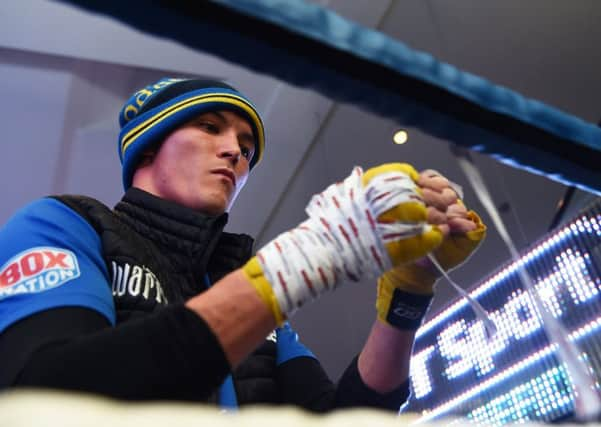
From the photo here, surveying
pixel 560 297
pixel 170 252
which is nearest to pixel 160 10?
pixel 170 252

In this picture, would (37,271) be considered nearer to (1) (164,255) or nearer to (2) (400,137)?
(1) (164,255)

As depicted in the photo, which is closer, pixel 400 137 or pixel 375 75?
pixel 375 75

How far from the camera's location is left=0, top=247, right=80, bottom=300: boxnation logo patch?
0.68m

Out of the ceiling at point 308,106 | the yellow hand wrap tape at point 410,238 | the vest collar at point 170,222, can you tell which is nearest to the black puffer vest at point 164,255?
the vest collar at point 170,222

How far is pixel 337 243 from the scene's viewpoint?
63cm

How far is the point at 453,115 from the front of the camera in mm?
690

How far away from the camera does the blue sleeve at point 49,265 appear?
664mm

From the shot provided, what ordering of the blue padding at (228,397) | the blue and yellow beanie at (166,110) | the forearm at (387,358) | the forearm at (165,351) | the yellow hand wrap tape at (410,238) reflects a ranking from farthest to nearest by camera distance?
the blue and yellow beanie at (166,110) < the forearm at (387,358) < the blue padding at (228,397) < the yellow hand wrap tape at (410,238) < the forearm at (165,351)

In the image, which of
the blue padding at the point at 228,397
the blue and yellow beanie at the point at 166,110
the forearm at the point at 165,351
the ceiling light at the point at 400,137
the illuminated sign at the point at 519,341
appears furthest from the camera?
the ceiling light at the point at 400,137

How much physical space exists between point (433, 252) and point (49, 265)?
49cm

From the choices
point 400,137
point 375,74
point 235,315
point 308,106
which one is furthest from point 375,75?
point 308,106

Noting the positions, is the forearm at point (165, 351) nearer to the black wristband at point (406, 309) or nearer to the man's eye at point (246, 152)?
the black wristband at point (406, 309)

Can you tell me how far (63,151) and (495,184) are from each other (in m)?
1.96

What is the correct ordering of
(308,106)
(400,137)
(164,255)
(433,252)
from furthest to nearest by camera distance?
(308,106) < (400,137) < (164,255) < (433,252)
